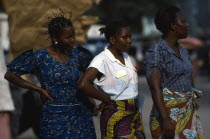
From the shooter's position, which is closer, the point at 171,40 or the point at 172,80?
the point at 172,80

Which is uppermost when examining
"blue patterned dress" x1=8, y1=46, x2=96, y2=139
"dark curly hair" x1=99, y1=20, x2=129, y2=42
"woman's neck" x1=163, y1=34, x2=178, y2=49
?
"dark curly hair" x1=99, y1=20, x2=129, y2=42

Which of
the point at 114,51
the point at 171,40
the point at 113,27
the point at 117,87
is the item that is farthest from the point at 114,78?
the point at 171,40

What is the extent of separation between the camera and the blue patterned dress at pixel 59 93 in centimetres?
448

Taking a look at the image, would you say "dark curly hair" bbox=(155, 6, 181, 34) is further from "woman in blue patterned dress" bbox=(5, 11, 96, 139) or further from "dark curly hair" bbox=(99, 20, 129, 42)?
"woman in blue patterned dress" bbox=(5, 11, 96, 139)

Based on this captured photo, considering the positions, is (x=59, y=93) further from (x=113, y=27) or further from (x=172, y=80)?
(x=172, y=80)

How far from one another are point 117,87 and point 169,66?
0.40 m

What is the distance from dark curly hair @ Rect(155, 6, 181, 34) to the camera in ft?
14.9

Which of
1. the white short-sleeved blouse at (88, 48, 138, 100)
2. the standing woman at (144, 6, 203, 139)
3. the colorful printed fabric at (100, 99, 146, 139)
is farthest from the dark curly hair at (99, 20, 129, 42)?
the colorful printed fabric at (100, 99, 146, 139)

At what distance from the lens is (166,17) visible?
4551mm

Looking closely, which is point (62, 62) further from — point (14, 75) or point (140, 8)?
point (140, 8)

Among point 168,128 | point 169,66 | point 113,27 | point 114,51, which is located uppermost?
point 113,27

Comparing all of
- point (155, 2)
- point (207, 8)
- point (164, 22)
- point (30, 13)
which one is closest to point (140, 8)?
point (155, 2)

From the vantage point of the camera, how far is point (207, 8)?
55688 mm

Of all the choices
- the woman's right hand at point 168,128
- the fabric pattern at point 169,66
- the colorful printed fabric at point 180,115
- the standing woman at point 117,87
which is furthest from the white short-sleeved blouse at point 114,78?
the woman's right hand at point 168,128
